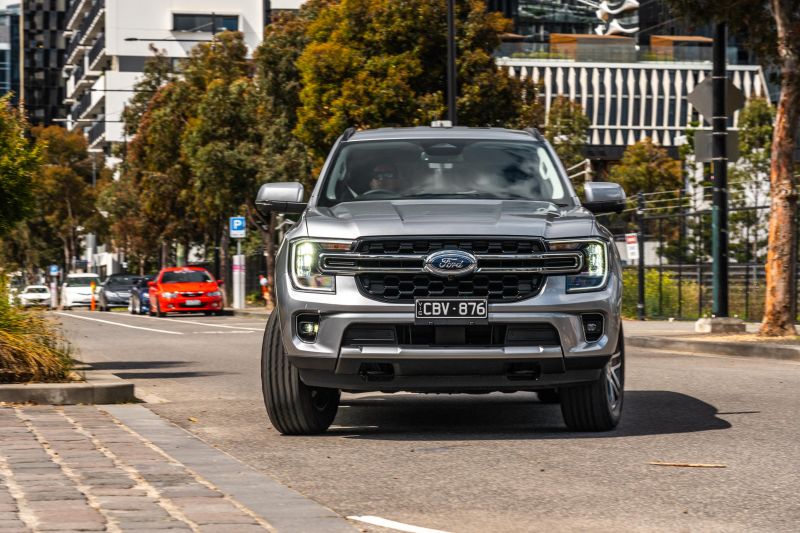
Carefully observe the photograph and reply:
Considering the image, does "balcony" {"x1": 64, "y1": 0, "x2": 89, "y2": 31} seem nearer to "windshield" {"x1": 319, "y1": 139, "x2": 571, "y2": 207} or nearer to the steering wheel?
"windshield" {"x1": 319, "y1": 139, "x2": 571, "y2": 207}

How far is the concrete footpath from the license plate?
4.39 ft

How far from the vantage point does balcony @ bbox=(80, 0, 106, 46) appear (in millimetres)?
103375

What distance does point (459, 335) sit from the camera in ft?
27.9

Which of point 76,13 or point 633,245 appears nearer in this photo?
point 633,245

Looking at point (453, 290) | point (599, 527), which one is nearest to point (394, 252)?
point (453, 290)

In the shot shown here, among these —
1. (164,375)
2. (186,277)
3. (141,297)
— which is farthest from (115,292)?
(164,375)

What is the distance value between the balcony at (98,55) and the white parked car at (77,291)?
37208 mm

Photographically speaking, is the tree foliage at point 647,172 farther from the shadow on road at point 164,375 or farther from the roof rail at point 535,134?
the roof rail at point 535,134

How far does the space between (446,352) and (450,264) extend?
49 centimetres

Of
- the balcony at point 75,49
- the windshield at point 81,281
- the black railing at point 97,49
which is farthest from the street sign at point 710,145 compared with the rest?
the balcony at point 75,49

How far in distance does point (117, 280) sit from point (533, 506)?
5436 cm

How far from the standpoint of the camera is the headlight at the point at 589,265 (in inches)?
341

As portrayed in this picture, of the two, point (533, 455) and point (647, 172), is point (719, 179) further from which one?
point (647, 172)

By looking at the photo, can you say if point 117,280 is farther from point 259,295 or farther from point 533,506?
point 533,506
